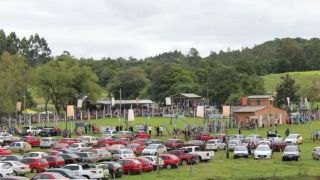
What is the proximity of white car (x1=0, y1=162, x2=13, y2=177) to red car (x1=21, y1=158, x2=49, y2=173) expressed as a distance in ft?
11.4

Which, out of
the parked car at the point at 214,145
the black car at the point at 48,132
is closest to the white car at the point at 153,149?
the parked car at the point at 214,145

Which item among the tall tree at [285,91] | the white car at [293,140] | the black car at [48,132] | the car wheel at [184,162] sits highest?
the tall tree at [285,91]

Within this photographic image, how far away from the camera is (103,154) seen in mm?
48219

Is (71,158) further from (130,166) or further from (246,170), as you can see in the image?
(246,170)

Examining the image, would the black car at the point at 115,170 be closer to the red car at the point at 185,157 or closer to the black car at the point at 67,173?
the black car at the point at 67,173

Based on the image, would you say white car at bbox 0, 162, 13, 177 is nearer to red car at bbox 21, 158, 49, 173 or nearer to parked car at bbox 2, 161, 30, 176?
parked car at bbox 2, 161, 30, 176

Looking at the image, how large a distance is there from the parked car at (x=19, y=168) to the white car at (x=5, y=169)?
110cm

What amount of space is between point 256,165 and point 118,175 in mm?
12501

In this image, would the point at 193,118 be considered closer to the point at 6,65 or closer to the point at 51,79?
the point at 51,79

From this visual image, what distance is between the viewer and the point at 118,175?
128 ft

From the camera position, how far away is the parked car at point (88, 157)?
45281 mm

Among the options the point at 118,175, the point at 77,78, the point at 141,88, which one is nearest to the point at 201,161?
the point at 118,175

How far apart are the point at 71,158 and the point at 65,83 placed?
190 ft

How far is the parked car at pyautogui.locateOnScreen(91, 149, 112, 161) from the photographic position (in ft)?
157
